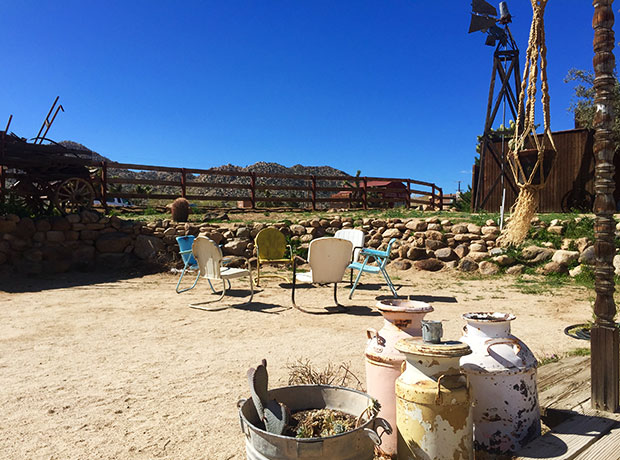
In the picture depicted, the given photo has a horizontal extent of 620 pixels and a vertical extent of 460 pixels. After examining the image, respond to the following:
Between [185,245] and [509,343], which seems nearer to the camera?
[509,343]

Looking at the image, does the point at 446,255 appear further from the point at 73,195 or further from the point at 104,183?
the point at 104,183

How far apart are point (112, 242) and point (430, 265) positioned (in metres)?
5.87

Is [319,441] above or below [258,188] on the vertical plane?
below

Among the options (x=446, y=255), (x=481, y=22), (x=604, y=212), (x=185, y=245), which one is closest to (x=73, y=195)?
(x=185, y=245)

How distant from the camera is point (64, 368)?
3.30 metres

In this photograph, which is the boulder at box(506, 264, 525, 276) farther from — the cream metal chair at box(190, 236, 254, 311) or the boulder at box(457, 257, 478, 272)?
the cream metal chair at box(190, 236, 254, 311)

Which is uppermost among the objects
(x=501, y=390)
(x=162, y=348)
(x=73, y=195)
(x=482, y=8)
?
(x=482, y=8)

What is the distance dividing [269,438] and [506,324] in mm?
1088

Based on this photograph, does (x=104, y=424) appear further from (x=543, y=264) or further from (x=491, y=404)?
(x=543, y=264)

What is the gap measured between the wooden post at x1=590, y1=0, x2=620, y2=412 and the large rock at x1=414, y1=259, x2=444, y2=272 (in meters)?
6.16

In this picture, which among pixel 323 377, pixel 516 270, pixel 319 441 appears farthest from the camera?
pixel 516 270

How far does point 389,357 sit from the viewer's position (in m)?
1.90

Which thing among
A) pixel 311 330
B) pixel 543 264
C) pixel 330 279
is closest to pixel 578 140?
pixel 543 264

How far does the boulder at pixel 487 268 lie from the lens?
7672 millimetres
